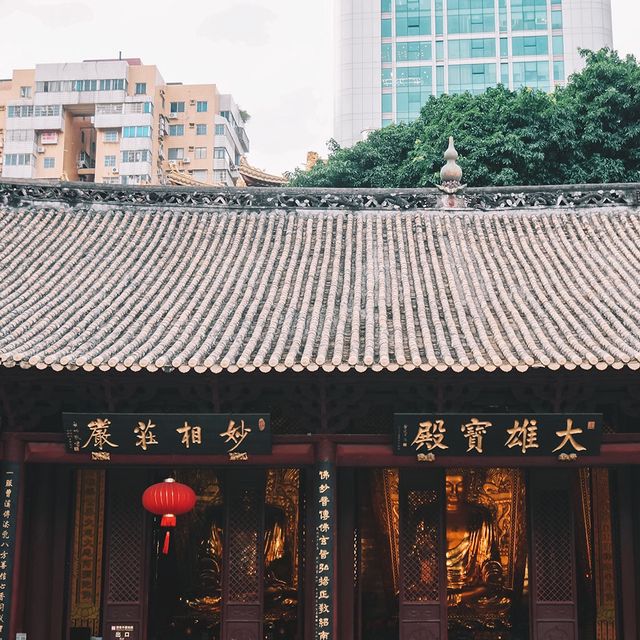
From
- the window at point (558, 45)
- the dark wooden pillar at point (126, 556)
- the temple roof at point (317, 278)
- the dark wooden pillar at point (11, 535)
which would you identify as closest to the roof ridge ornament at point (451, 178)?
the temple roof at point (317, 278)

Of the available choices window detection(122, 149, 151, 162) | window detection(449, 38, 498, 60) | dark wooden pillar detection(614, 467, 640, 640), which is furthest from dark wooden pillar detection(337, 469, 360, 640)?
window detection(449, 38, 498, 60)

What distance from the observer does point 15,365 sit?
858 cm

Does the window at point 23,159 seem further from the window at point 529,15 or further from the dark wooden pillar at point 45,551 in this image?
the dark wooden pillar at point 45,551

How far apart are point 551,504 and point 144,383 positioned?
4971mm

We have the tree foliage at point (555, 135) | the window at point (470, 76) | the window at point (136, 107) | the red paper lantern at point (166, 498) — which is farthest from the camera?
the window at point (136, 107)

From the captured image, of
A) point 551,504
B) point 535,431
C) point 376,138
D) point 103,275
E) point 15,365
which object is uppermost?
point 376,138

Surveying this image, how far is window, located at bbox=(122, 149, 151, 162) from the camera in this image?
5003 cm

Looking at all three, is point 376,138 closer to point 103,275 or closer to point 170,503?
point 103,275

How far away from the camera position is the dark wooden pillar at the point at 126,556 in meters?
9.97

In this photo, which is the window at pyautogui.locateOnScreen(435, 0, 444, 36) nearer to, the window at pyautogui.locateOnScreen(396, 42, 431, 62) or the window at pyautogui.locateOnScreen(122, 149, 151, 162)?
the window at pyautogui.locateOnScreen(396, 42, 431, 62)

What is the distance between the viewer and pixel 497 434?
9148 millimetres

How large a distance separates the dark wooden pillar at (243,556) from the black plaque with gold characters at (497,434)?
6.71 feet

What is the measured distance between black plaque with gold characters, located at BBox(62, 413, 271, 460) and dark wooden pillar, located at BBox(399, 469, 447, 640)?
79.7 inches

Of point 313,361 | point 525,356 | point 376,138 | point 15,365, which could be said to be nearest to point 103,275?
point 15,365
